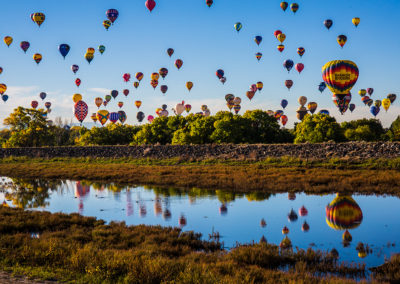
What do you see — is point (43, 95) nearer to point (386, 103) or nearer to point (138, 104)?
point (138, 104)

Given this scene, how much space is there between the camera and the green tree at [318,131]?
8400cm

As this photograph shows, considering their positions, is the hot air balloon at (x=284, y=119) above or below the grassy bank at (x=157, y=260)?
above

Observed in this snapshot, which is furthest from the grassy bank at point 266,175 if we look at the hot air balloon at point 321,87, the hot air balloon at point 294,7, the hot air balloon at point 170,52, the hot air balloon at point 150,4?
the hot air balloon at point 321,87

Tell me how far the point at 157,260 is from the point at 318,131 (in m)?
77.5

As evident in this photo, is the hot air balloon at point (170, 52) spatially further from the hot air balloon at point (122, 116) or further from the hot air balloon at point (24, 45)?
the hot air balloon at point (122, 116)

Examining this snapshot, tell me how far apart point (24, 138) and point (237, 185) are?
7440 centimetres

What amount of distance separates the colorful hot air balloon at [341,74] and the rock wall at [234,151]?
893 centimetres

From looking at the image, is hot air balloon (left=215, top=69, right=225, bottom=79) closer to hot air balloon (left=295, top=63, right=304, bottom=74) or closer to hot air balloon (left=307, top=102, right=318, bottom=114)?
hot air balloon (left=295, top=63, right=304, bottom=74)

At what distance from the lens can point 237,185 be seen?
33.1m

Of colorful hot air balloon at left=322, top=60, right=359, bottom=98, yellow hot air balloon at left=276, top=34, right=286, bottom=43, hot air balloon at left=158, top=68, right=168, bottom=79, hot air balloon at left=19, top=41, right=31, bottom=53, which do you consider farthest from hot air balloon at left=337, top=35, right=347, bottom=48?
hot air balloon at left=19, top=41, right=31, bottom=53

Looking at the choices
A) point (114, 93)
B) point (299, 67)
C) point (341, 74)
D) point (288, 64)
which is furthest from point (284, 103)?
point (341, 74)

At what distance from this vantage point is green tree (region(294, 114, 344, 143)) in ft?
276

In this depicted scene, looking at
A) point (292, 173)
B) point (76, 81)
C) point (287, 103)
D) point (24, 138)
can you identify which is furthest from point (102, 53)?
point (292, 173)

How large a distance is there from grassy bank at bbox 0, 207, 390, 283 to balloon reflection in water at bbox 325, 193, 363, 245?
3967 mm
